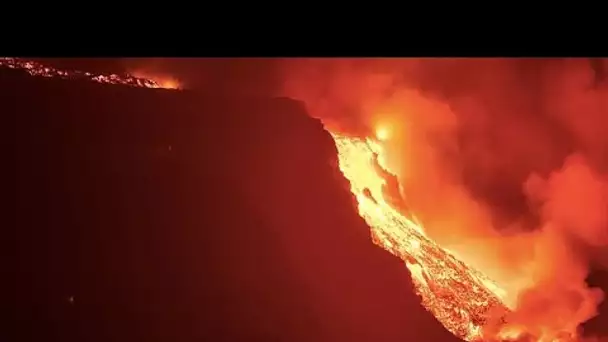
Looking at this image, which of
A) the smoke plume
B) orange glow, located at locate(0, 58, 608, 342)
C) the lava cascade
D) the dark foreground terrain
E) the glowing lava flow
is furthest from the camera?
the smoke plume

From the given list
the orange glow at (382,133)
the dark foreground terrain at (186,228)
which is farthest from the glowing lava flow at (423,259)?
the dark foreground terrain at (186,228)

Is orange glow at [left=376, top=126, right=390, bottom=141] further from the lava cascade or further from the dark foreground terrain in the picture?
the dark foreground terrain

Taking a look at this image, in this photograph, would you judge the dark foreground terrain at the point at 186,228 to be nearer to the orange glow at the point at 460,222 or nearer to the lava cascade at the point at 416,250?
the lava cascade at the point at 416,250

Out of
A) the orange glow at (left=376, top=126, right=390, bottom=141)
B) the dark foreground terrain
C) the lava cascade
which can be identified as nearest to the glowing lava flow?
the lava cascade

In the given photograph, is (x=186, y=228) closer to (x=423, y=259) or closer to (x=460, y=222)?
(x=423, y=259)
